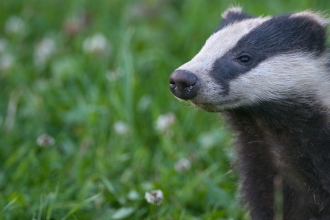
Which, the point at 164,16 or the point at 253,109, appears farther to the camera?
the point at 164,16

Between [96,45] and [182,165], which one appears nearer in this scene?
[182,165]

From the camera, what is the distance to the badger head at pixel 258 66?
12.7 feet

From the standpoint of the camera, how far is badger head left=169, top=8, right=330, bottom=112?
386cm

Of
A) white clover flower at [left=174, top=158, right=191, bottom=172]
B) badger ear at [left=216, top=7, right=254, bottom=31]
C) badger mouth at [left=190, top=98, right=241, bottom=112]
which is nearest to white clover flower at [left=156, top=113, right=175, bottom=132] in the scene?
white clover flower at [left=174, top=158, right=191, bottom=172]

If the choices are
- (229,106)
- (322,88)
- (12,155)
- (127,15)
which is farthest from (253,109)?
(127,15)

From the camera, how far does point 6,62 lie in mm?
6738

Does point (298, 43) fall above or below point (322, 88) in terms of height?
above

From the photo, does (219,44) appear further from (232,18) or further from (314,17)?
(314,17)

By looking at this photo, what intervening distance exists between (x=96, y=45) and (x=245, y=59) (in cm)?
299

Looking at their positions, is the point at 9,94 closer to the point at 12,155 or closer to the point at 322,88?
the point at 12,155

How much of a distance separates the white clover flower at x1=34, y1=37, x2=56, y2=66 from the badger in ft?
10.4

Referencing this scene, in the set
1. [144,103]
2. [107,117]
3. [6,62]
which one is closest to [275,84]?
[107,117]

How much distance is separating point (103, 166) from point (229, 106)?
156 centimetres

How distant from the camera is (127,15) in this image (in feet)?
25.1
